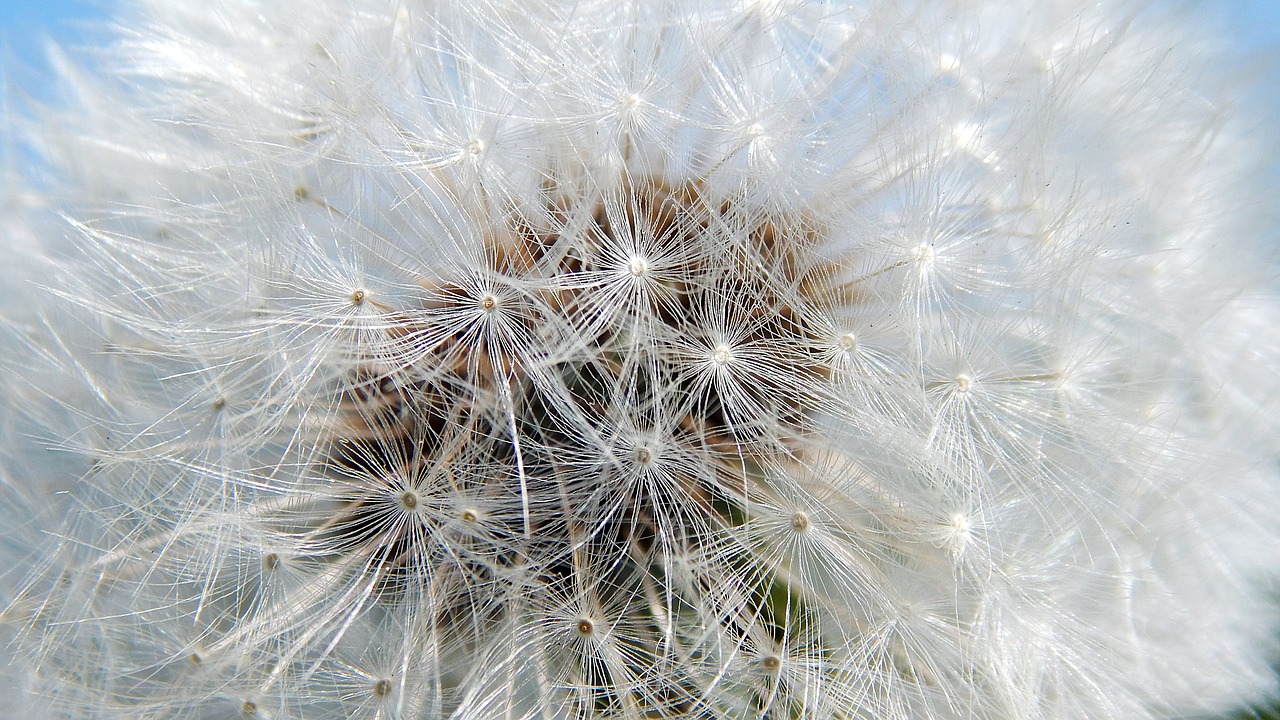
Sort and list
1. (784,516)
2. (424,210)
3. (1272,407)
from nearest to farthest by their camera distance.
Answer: (784,516) → (424,210) → (1272,407)

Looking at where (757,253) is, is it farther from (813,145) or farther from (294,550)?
(294,550)

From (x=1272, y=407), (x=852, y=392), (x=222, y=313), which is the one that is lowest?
(x=222, y=313)

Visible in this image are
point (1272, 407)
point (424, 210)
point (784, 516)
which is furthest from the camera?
point (1272, 407)

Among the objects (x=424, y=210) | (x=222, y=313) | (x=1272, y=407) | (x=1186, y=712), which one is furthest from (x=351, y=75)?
(x=1186, y=712)

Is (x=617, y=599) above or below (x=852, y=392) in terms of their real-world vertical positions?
below

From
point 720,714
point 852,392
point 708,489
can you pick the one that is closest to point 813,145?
point 852,392

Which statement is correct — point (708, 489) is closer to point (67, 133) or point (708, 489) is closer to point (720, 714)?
point (720, 714)

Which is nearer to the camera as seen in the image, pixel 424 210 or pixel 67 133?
pixel 424 210
